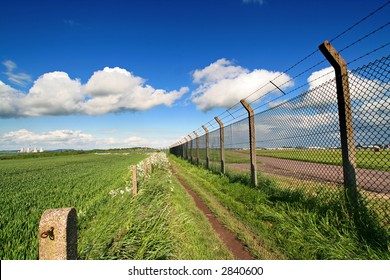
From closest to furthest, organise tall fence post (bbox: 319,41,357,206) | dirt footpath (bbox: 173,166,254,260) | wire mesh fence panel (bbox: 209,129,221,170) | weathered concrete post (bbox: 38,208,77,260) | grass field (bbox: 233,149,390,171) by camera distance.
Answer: weathered concrete post (bbox: 38,208,77,260), grass field (bbox: 233,149,390,171), dirt footpath (bbox: 173,166,254,260), tall fence post (bbox: 319,41,357,206), wire mesh fence panel (bbox: 209,129,221,170)

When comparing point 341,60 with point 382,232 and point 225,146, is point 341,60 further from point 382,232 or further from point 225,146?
point 225,146

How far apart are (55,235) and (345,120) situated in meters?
4.22

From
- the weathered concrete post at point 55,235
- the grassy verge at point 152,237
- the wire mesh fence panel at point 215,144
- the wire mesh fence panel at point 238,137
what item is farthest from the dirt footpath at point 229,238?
the wire mesh fence panel at point 215,144

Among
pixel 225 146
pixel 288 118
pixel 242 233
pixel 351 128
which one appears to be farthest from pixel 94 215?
pixel 225 146

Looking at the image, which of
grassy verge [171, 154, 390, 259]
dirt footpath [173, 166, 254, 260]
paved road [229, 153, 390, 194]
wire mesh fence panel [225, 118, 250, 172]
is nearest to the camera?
grassy verge [171, 154, 390, 259]

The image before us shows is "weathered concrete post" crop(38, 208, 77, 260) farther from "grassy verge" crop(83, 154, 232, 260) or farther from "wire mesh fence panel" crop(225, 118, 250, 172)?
Answer: "wire mesh fence panel" crop(225, 118, 250, 172)

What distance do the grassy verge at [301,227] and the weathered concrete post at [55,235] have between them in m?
2.73

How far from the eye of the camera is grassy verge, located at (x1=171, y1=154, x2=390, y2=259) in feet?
11.7

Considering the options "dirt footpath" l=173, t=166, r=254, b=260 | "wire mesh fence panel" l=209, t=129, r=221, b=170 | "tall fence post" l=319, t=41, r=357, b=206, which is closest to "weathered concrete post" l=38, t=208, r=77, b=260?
"dirt footpath" l=173, t=166, r=254, b=260

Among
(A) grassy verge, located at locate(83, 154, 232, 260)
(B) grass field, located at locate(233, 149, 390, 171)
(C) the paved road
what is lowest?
(A) grassy verge, located at locate(83, 154, 232, 260)

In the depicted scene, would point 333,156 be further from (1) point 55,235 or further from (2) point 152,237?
(1) point 55,235

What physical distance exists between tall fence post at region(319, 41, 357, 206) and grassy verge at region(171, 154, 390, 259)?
1.11 feet

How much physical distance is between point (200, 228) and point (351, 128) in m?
3.07
